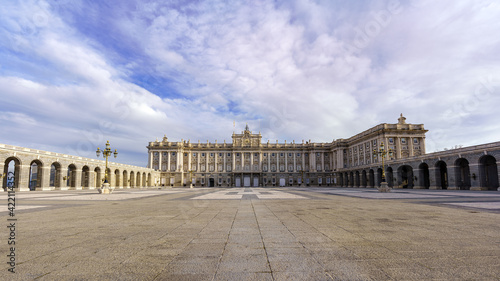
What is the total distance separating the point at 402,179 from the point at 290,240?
52.9m

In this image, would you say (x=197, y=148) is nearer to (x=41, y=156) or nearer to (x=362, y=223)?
(x=41, y=156)

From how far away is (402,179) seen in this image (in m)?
50.4

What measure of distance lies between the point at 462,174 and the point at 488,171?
4.74 metres

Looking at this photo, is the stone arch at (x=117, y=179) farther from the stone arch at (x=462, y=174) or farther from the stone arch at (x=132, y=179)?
the stone arch at (x=462, y=174)

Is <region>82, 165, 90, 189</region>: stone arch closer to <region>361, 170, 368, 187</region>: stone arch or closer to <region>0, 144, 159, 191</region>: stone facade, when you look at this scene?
<region>0, 144, 159, 191</region>: stone facade

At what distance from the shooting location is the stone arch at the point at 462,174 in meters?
36.7

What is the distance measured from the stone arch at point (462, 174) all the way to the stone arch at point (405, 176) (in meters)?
9.98

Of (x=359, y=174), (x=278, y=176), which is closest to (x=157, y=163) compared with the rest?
(x=278, y=176)

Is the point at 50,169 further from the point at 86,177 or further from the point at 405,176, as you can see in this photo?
the point at 405,176

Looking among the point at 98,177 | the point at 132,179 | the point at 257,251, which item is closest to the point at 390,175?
the point at 257,251

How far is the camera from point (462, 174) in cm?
3916

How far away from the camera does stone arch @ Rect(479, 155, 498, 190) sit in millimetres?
33375

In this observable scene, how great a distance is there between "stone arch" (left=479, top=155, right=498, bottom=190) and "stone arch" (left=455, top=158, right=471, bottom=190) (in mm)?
2739

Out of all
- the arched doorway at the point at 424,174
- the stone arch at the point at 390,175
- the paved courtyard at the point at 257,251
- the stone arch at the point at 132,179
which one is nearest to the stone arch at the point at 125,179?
the stone arch at the point at 132,179
